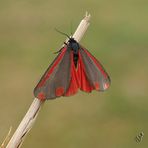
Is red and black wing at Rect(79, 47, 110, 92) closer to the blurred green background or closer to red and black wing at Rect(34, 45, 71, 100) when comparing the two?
red and black wing at Rect(34, 45, 71, 100)

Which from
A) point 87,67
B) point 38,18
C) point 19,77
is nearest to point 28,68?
point 19,77

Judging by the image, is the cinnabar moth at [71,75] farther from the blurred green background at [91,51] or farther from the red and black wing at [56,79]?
the blurred green background at [91,51]

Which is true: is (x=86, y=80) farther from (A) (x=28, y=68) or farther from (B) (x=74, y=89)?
(A) (x=28, y=68)

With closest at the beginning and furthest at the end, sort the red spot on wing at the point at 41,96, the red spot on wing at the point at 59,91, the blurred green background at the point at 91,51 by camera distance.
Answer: the red spot on wing at the point at 41,96, the red spot on wing at the point at 59,91, the blurred green background at the point at 91,51

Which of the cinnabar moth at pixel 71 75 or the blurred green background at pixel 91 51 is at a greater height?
the blurred green background at pixel 91 51

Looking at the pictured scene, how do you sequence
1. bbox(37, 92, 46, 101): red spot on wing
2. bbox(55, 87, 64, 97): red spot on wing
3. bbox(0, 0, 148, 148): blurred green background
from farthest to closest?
bbox(0, 0, 148, 148): blurred green background, bbox(55, 87, 64, 97): red spot on wing, bbox(37, 92, 46, 101): red spot on wing

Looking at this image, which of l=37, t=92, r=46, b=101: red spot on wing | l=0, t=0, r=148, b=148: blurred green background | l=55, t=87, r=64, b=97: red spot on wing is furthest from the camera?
l=0, t=0, r=148, b=148: blurred green background

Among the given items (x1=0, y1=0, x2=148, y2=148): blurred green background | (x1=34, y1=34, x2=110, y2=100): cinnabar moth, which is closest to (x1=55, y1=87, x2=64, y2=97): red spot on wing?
(x1=34, y1=34, x2=110, y2=100): cinnabar moth

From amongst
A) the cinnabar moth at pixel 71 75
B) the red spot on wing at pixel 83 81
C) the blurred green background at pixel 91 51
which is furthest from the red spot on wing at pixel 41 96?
the blurred green background at pixel 91 51
